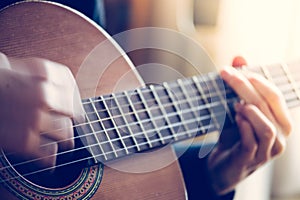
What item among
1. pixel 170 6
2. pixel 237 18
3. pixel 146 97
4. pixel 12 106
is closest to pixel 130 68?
pixel 146 97

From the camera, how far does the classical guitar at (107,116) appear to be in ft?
1.93

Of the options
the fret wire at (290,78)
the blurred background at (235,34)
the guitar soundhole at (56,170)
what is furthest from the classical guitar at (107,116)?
the blurred background at (235,34)

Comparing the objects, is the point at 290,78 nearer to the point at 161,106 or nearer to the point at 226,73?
the point at 226,73

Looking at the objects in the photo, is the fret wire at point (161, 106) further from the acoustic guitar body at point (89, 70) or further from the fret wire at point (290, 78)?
the fret wire at point (290, 78)

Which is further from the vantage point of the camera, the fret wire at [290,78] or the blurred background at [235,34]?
the blurred background at [235,34]

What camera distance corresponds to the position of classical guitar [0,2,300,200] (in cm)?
59

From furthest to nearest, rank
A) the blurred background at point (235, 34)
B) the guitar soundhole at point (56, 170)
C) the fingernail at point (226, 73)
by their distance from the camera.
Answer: the blurred background at point (235, 34)
the fingernail at point (226, 73)
the guitar soundhole at point (56, 170)

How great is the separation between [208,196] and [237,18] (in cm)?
65

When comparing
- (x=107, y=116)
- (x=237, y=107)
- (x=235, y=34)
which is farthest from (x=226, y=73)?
(x=235, y=34)

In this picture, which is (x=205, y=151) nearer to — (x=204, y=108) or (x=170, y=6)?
(x=204, y=108)

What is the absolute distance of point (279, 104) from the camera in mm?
689

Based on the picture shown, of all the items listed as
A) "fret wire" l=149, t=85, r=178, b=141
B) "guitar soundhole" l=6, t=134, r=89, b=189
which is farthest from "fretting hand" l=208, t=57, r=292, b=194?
"guitar soundhole" l=6, t=134, r=89, b=189

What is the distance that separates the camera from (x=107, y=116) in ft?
2.01

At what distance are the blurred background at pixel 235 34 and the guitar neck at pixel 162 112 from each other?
39 cm
